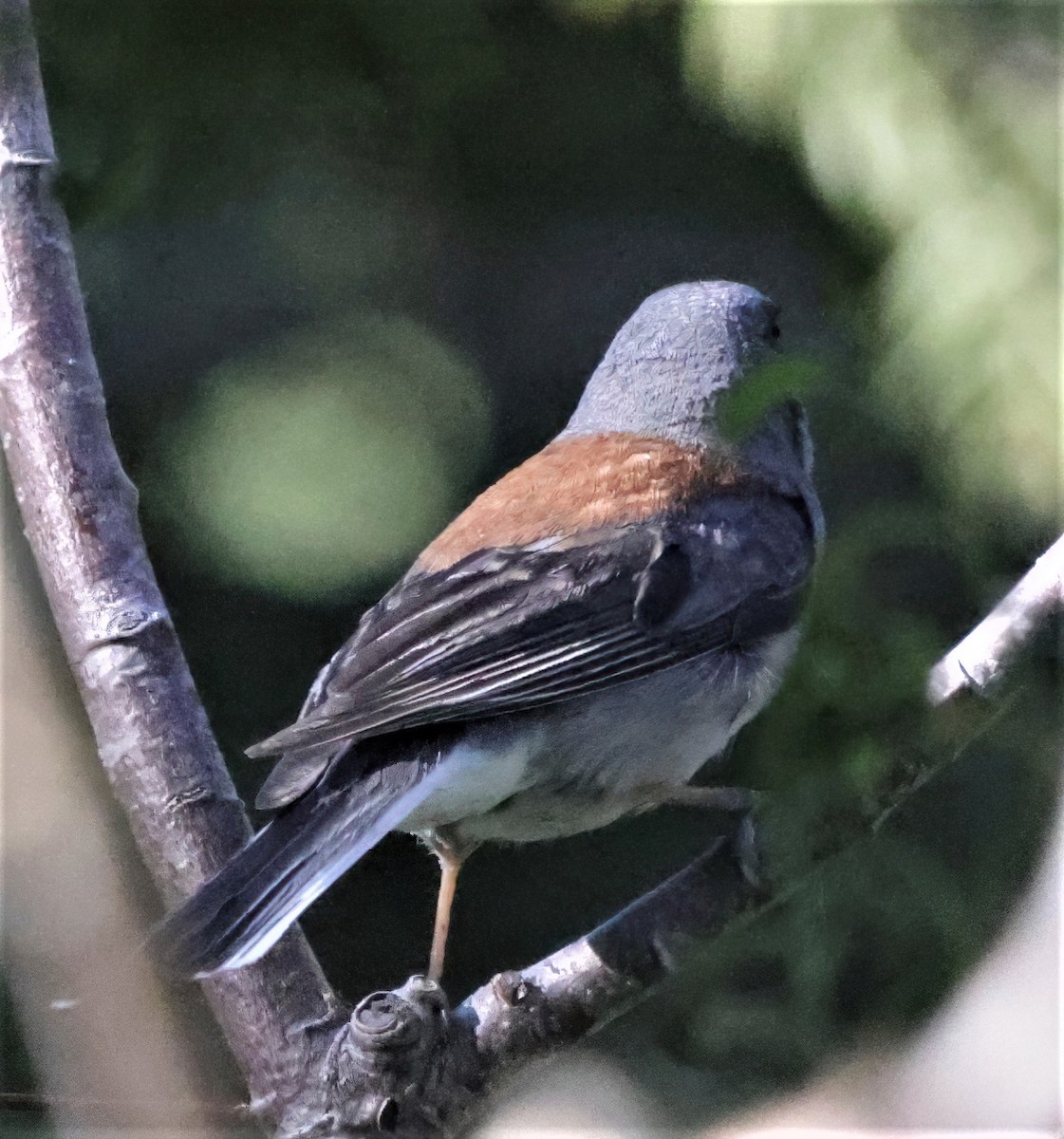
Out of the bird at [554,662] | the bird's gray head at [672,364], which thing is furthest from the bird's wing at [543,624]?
the bird's gray head at [672,364]

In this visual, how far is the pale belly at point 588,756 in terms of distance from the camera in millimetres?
1136

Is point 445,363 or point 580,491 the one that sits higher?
point 445,363

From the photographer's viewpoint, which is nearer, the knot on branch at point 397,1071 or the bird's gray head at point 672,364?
the knot on branch at point 397,1071

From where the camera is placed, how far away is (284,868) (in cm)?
102

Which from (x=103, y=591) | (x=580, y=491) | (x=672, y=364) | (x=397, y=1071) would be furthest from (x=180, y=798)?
(x=672, y=364)

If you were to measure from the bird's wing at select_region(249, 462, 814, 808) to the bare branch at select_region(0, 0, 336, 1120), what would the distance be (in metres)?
0.15

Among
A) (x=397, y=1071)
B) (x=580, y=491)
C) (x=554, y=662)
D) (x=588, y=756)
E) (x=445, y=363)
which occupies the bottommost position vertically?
(x=397, y=1071)

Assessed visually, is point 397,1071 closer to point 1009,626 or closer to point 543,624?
point 543,624

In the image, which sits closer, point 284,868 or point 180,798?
point 284,868

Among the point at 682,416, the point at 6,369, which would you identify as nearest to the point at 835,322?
the point at 682,416

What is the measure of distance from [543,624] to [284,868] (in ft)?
1.02

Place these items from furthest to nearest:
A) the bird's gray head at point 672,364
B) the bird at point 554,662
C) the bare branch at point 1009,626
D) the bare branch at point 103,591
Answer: the bird's gray head at point 672,364 → the bare branch at point 103,591 → the bird at point 554,662 → the bare branch at point 1009,626

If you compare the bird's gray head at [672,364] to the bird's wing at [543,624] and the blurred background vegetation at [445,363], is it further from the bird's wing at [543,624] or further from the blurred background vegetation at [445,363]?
the bird's wing at [543,624]

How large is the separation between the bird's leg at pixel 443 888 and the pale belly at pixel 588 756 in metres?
0.02
